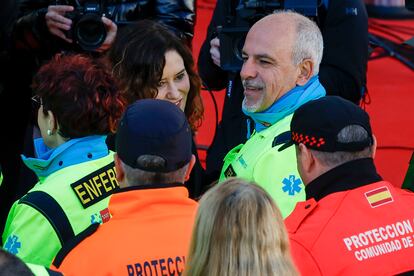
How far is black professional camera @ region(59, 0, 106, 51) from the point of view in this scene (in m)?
4.81

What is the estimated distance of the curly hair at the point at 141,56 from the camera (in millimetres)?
4359

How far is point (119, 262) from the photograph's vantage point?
2.71 m

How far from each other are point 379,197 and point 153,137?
0.72 m

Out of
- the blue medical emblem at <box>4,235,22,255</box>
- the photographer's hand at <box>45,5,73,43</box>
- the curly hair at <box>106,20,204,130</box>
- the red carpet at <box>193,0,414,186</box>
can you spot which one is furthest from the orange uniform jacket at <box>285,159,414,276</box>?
the red carpet at <box>193,0,414,186</box>

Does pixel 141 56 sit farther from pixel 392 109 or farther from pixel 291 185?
pixel 392 109

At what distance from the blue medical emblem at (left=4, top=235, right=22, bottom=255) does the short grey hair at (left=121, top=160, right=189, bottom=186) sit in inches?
21.8

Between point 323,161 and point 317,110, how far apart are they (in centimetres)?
17

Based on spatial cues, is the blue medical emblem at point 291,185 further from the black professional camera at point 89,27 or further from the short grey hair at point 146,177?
the black professional camera at point 89,27

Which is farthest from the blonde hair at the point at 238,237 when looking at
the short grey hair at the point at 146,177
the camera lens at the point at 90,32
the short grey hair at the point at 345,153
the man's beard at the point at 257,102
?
the camera lens at the point at 90,32

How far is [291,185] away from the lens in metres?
3.42

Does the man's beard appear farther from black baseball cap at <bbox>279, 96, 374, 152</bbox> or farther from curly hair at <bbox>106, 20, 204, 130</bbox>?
black baseball cap at <bbox>279, 96, 374, 152</bbox>

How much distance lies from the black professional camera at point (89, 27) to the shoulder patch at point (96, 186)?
4.95ft

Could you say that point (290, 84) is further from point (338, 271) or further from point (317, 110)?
point (338, 271)

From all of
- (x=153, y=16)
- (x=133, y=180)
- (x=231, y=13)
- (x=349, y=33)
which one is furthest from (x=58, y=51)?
(x=133, y=180)
